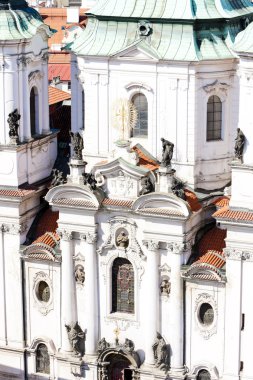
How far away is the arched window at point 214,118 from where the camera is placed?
54.6 m

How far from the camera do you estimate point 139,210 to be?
52.5m

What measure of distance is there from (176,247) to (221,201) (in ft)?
11.0

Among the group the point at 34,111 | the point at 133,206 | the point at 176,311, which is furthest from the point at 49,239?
the point at 176,311

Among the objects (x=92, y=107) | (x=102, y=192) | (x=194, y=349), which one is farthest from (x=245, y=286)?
(x=92, y=107)

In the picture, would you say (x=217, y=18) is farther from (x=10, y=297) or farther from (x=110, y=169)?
(x=10, y=297)

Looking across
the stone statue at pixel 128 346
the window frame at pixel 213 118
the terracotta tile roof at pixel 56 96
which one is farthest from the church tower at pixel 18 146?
the window frame at pixel 213 118

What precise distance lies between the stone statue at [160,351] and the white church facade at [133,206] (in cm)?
7

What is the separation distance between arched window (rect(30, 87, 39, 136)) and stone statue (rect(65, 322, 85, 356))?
9.82m

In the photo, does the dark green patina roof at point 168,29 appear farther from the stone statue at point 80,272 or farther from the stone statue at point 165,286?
the stone statue at point 165,286

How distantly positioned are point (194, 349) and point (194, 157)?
888 cm

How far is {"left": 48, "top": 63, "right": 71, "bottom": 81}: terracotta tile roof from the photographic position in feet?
290

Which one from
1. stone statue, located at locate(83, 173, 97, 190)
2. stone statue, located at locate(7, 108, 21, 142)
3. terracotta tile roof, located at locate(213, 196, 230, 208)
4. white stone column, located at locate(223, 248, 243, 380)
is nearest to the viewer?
white stone column, located at locate(223, 248, 243, 380)

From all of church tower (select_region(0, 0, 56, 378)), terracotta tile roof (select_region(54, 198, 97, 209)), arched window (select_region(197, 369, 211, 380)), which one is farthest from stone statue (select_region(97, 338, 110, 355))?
terracotta tile roof (select_region(54, 198, 97, 209))

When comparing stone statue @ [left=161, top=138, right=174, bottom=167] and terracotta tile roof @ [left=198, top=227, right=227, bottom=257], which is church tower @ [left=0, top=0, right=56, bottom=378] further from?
terracotta tile roof @ [left=198, top=227, right=227, bottom=257]
